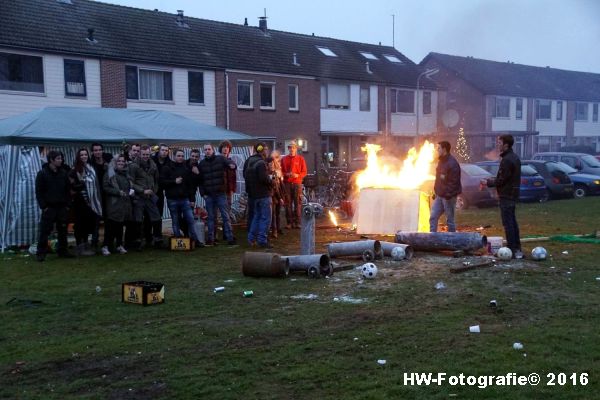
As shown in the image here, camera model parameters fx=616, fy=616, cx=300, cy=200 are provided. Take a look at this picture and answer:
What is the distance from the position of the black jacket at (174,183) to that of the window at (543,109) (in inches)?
1665

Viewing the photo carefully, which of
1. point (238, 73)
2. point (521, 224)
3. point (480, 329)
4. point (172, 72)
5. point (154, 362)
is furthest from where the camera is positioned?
point (238, 73)

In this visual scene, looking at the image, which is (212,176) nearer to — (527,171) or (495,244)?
(495,244)

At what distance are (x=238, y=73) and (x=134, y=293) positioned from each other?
22790 millimetres

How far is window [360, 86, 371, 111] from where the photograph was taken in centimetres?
3534

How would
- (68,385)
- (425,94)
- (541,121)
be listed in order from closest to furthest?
(68,385) → (425,94) → (541,121)

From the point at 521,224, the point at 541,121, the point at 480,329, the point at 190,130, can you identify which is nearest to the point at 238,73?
the point at 190,130

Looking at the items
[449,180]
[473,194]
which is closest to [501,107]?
[473,194]

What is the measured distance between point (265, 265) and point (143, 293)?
196cm

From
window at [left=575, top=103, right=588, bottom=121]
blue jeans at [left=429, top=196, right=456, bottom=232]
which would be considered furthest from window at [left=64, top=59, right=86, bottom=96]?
window at [left=575, top=103, right=588, bottom=121]

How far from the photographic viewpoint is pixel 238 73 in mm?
29031

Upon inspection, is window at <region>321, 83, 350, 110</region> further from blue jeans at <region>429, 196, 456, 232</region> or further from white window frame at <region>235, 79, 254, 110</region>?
blue jeans at <region>429, 196, 456, 232</region>

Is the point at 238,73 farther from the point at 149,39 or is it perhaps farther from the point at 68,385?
the point at 68,385

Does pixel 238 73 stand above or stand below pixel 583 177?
above

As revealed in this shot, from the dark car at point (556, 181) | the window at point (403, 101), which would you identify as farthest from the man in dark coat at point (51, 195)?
the window at point (403, 101)
